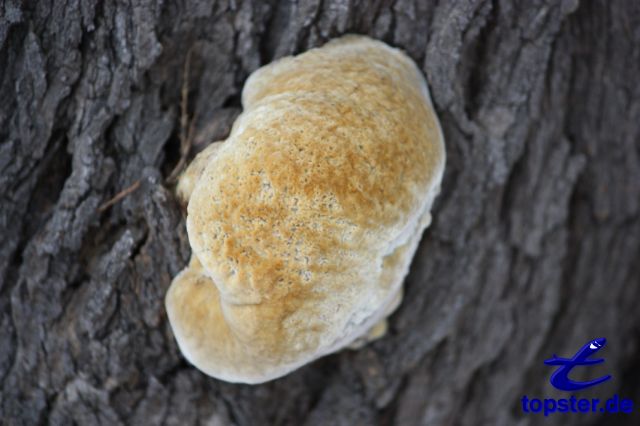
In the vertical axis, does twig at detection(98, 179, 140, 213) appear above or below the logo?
above

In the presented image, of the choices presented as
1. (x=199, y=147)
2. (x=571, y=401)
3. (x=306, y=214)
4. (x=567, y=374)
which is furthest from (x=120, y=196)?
(x=571, y=401)

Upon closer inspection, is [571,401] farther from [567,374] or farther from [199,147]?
[199,147]

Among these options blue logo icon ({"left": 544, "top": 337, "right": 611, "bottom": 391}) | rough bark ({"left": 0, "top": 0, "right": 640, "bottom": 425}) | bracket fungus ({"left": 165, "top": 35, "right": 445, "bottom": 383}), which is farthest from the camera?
blue logo icon ({"left": 544, "top": 337, "right": 611, "bottom": 391})

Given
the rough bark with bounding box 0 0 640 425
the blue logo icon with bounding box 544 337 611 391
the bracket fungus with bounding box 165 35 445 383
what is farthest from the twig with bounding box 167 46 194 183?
the blue logo icon with bounding box 544 337 611 391

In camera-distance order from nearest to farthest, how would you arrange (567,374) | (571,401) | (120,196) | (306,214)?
(306,214)
(120,196)
(567,374)
(571,401)

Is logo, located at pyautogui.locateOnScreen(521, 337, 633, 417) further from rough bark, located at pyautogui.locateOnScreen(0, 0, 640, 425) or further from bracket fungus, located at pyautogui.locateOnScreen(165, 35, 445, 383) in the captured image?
bracket fungus, located at pyautogui.locateOnScreen(165, 35, 445, 383)

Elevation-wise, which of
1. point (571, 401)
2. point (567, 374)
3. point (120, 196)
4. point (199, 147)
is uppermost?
Result: point (199, 147)
